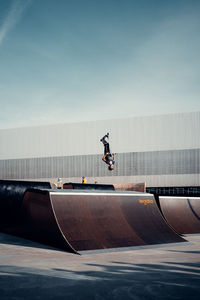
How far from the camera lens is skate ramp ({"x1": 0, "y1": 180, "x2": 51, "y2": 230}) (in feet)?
24.0

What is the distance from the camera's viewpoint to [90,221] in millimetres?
6508

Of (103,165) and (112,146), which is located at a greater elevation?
(112,146)

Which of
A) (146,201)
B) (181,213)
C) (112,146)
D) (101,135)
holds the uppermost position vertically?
(101,135)

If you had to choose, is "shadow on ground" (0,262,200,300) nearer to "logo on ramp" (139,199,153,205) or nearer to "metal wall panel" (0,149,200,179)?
"logo on ramp" (139,199,153,205)

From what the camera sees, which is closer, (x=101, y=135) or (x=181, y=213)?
(x=181, y=213)

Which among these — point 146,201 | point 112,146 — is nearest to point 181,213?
point 146,201

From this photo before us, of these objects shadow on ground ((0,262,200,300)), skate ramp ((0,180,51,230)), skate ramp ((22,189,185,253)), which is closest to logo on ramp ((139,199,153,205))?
skate ramp ((22,189,185,253))

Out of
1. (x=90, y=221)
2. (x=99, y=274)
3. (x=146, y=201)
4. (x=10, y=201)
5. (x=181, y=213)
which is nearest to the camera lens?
(x=99, y=274)

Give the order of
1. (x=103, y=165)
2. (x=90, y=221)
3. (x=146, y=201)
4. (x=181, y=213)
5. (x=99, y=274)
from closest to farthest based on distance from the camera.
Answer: (x=99, y=274), (x=90, y=221), (x=146, y=201), (x=181, y=213), (x=103, y=165)

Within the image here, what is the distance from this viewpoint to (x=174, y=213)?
9938mm

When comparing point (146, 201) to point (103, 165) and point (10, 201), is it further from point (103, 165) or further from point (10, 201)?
point (103, 165)

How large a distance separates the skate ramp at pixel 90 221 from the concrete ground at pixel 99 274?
0.38 metres

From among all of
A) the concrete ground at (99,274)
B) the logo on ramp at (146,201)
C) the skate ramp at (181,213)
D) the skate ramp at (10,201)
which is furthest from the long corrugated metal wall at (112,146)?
the concrete ground at (99,274)

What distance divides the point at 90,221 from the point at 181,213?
183 inches
